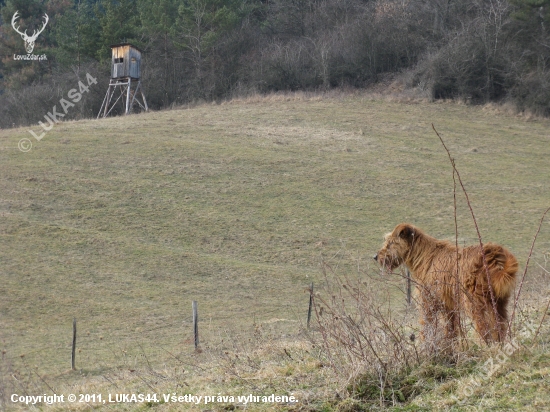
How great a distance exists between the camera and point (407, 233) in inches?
285

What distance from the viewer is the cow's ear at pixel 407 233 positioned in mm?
7184

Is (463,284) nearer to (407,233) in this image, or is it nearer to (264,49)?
(407,233)

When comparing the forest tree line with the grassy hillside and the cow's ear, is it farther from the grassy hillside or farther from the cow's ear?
the cow's ear

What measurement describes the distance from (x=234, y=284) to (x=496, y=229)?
10377 mm

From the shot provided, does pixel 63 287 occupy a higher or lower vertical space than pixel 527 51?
lower

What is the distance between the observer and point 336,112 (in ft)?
141

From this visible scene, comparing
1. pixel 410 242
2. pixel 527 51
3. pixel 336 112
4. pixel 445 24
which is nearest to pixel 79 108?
pixel 336 112

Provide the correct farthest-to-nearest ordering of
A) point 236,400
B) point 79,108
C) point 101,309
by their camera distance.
A: 1. point 79,108
2. point 101,309
3. point 236,400

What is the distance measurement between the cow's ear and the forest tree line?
41.9 metres

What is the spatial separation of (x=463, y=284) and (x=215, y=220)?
1946 centimetres

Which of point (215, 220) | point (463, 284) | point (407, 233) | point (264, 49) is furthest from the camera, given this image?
point (264, 49)

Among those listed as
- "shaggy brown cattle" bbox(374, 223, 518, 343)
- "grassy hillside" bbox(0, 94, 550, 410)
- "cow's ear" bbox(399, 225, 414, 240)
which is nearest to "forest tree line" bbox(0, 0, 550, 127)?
"grassy hillside" bbox(0, 94, 550, 410)

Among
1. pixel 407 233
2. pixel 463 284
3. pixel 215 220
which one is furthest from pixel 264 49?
pixel 463 284

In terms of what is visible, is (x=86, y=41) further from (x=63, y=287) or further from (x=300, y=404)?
(x=300, y=404)
